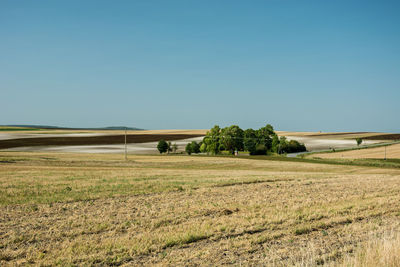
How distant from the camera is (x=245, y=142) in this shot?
10938 cm

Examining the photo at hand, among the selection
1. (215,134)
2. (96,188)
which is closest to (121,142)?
(215,134)

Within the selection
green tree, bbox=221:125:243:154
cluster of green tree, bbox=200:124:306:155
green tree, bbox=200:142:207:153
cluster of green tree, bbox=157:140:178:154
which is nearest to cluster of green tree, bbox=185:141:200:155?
cluster of green tree, bbox=200:124:306:155

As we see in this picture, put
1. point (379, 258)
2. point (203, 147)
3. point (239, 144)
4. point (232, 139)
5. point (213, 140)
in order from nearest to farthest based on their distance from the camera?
1. point (379, 258)
2. point (232, 139)
3. point (239, 144)
4. point (213, 140)
5. point (203, 147)

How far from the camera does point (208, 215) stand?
1593 centimetres

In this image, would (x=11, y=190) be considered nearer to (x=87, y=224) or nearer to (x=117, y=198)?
(x=117, y=198)

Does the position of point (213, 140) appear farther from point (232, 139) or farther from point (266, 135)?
point (266, 135)

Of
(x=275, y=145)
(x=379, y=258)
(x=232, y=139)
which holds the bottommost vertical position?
(x=379, y=258)

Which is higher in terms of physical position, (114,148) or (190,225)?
(114,148)

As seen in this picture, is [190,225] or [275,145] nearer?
[190,225]

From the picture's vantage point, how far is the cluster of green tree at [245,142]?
356ft

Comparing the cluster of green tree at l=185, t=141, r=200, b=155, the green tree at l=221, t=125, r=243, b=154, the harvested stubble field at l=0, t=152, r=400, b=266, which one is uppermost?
the green tree at l=221, t=125, r=243, b=154

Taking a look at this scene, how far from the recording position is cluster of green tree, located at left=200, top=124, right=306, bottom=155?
10844 cm

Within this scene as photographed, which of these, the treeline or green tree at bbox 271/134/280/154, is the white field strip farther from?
green tree at bbox 271/134/280/154

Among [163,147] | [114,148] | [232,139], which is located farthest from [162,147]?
[232,139]
